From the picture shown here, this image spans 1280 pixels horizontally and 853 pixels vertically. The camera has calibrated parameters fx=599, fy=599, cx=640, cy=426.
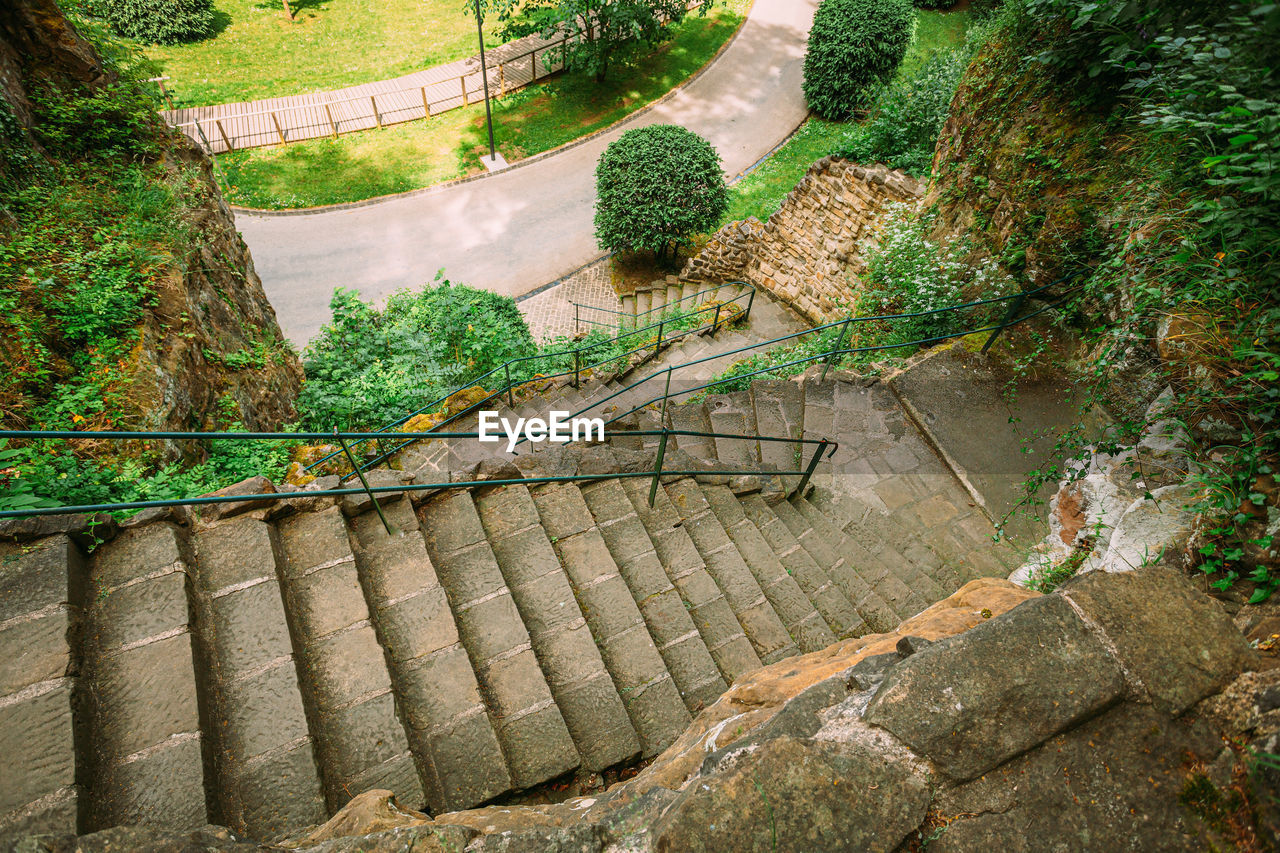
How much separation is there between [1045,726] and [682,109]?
16.0 metres

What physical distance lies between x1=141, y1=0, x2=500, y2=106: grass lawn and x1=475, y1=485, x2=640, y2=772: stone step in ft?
51.7

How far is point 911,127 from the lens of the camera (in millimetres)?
9828

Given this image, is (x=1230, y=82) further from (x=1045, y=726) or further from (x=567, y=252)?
(x=567, y=252)

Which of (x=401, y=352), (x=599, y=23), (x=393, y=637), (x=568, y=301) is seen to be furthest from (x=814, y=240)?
(x=393, y=637)

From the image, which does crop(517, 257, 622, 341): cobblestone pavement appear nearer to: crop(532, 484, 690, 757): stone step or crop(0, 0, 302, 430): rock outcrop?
crop(0, 0, 302, 430): rock outcrop

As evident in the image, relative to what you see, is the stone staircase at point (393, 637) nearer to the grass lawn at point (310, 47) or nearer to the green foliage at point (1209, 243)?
the green foliage at point (1209, 243)

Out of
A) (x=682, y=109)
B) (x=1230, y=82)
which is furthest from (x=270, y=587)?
(x=682, y=109)

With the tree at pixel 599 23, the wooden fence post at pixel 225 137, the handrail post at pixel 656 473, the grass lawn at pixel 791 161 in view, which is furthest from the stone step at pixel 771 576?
the wooden fence post at pixel 225 137

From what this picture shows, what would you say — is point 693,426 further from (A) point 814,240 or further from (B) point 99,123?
(B) point 99,123

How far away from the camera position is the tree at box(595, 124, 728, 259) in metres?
10.8

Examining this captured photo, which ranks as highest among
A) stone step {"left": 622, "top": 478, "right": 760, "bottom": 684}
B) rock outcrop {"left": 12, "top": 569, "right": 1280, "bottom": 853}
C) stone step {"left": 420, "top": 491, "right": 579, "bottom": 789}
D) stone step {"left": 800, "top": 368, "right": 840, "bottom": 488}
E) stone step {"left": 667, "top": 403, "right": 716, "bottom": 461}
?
rock outcrop {"left": 12, "top": 569, "right": 1280, "bottom": 853}

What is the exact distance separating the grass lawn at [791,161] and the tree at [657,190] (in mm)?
1032

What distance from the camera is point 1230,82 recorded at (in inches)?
120

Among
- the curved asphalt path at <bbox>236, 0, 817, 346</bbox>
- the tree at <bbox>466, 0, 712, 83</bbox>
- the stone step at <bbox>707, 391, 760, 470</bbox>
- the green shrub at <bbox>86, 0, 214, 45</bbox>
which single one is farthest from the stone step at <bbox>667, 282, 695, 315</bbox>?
the green shrub at <bbox>86, 0, 214, 45</bbox>
